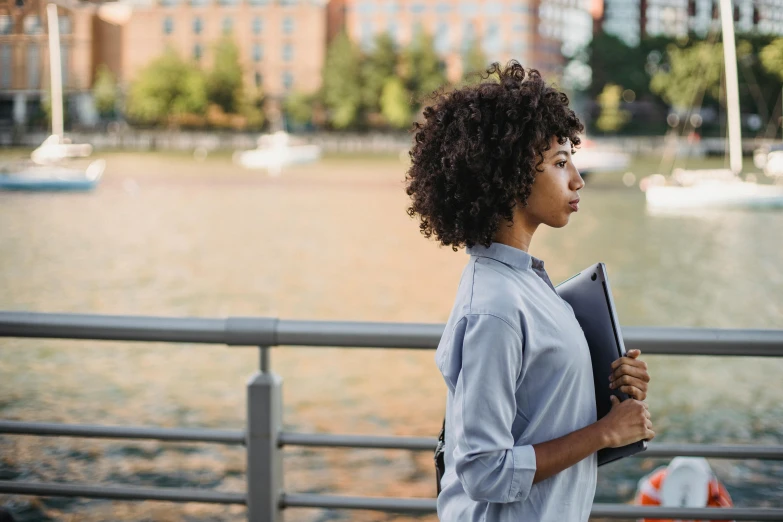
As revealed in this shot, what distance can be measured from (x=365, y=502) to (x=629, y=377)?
3.45ft

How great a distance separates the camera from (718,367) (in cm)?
1428

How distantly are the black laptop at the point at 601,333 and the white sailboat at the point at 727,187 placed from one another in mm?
35475

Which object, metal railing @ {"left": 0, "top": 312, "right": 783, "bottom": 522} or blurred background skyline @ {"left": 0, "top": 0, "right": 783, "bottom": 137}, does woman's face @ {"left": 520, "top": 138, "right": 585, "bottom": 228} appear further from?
blurred background skyline @ {"left": 0, "top": 0, "right": 783, "bottom": 137}

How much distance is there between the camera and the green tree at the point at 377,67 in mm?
79625

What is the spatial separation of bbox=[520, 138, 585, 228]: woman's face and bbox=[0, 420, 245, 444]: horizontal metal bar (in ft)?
3.79

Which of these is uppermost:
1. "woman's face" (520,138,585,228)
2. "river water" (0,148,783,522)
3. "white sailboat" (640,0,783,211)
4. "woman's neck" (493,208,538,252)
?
"woman's face" (520,138,585,228)

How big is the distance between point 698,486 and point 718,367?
11851 mm

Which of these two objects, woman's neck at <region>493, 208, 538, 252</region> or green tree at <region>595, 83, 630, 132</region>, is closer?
woman's neck at <region>493, 208, 538, 252</region>

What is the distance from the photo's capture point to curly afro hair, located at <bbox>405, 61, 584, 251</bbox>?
144cm

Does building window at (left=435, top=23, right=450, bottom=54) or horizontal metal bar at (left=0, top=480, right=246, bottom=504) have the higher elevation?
building window at (left=435, top=23, right=450, bottom=54)

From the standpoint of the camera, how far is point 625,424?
145cm

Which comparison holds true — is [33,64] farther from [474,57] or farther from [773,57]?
[773,57]

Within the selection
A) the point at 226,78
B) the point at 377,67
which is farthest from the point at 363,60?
the point at 226,78

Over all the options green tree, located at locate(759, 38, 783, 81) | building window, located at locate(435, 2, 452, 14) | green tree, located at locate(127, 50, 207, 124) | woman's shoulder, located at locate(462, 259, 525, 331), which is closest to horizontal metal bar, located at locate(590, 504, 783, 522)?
woman's shoulder, located at locate(462, 259, 525, 331)
